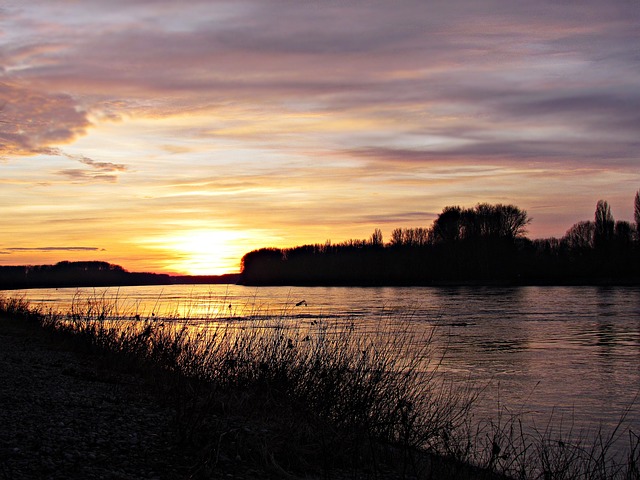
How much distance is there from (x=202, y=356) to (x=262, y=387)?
2660 mm

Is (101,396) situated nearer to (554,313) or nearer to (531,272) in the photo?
(554,313)

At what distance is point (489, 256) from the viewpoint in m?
118

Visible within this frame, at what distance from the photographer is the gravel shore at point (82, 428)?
22.6 ft

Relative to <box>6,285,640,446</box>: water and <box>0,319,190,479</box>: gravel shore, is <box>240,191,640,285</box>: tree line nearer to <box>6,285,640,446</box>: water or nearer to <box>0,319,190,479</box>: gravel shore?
<box>6,285,640,446</box>: water

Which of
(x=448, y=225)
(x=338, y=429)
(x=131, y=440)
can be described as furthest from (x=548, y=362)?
(x=448, y=225)

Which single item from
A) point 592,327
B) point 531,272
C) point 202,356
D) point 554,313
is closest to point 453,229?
point 531,272

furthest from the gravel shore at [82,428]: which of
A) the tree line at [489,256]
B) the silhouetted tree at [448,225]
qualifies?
the silhouetted tree at [448,225]

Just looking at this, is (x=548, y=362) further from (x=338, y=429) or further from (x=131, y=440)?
(x=131, y=440)

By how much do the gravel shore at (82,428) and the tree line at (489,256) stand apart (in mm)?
100305

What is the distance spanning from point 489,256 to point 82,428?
11514 centimetres

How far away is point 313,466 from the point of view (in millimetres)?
8336

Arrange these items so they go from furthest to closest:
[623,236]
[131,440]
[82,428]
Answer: [623,236] → [82,428] → [131,440]

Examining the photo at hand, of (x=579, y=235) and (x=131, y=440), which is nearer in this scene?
(x=131, y=440)

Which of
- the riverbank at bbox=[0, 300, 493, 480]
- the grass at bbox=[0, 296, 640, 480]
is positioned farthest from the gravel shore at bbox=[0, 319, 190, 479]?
the grass at bbox=[0, 296, 640, 480]
